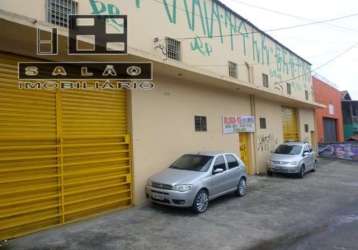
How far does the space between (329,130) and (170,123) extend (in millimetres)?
28923

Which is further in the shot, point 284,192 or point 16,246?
point 284,192

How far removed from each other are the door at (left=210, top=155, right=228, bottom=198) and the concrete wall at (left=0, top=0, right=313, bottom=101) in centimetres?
370

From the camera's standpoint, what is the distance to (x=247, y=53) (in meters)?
18.2

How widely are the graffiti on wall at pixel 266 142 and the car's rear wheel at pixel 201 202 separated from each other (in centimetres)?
955

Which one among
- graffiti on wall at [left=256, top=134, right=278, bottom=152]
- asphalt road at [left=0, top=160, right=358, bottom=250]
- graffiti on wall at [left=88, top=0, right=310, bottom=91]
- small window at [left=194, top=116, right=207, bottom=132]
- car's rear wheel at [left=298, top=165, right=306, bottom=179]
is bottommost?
asphalt road at [left=0, top=160, right=358, bottom=250]

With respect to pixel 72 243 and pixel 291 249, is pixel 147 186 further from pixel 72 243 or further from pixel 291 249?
pixel 291 249

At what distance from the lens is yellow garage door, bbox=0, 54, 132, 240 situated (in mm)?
7918

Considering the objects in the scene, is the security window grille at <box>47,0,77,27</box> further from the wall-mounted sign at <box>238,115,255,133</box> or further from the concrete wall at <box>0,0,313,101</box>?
the wall-mounted sign at <box>238,115,255,133</box>

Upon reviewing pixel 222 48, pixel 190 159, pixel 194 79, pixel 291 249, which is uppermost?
pixel 222 48

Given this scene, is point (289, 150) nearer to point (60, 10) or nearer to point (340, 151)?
point (340, 151)

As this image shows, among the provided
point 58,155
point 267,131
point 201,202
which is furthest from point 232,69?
point 58,155

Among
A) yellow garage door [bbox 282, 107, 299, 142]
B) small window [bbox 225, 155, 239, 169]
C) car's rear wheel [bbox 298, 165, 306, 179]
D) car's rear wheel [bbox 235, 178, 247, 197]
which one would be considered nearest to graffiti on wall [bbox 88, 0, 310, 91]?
yellow garage door [bbox 282, 107, 299, 142]

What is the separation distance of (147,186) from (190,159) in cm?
176

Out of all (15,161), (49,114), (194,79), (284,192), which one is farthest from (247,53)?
(15,161)
